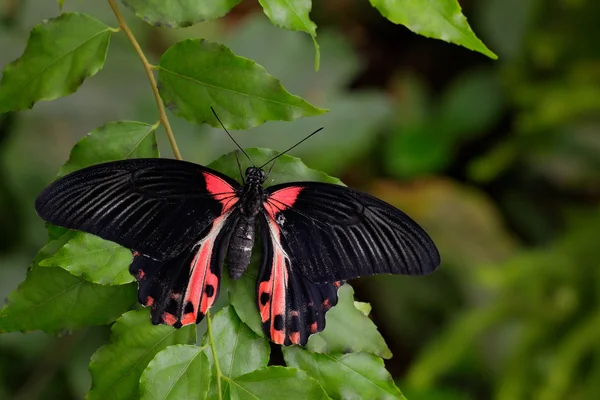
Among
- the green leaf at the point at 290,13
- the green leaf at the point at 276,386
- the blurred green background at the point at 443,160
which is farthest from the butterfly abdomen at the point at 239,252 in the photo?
the blurred green background at the point at 443,160

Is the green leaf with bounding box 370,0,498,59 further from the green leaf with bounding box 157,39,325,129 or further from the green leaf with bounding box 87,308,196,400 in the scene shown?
the green leaf with bounding box 87,308,196,400

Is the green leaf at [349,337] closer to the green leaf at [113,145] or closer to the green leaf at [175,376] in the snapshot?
the green leaf at [175,376]

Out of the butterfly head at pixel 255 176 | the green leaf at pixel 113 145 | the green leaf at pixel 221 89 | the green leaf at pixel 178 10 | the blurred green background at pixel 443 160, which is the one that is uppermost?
the green leaf at pixel 178 10

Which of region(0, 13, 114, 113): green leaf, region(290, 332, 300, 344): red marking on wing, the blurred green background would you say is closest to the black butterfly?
region(290, 332, 300, 344): red marking on wing

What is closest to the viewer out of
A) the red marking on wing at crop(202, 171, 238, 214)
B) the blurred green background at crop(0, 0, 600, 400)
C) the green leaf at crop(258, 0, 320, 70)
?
the green leaf at crop(258, 0, 320, 70)

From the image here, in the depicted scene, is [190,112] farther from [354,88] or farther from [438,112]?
[354,88]

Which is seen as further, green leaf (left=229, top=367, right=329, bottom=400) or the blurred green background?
the blurred green background

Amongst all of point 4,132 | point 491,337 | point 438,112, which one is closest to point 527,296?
point 491,337

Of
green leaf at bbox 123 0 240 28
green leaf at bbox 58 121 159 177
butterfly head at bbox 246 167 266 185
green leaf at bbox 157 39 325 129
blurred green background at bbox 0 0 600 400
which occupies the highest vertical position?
green leaf at bbox 123 0 240 28
